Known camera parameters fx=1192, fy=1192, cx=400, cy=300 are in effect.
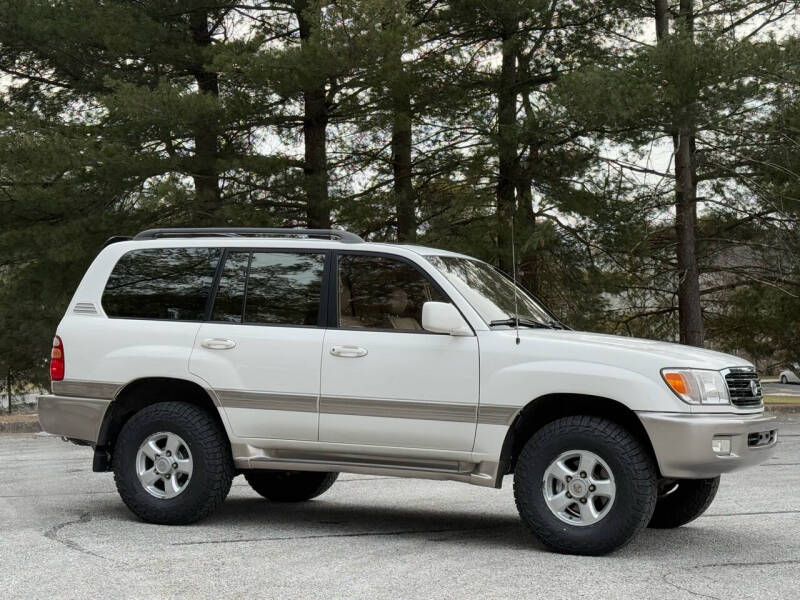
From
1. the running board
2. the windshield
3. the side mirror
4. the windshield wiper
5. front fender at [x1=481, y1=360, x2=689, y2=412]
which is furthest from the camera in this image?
the windshield

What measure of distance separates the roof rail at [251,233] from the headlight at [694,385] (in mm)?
2392

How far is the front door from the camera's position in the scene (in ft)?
25.1

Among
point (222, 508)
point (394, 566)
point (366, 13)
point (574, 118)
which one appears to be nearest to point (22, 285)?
point (366, 13)

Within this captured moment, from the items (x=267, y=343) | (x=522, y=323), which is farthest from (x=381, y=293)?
(x=522, y=323)

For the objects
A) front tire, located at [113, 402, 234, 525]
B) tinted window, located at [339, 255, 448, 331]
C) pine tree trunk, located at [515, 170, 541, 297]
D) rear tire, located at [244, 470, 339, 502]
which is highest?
pine tree trunk, located at [515, 170, 541, 297]

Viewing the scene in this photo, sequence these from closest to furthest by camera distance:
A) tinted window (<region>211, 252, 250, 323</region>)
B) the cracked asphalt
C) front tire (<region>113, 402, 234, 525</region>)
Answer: the cracked asphalt < front tire (<region>113, 402, 234, 525</region>) < tinted window (<region>211, 252, 250, 323</region>)

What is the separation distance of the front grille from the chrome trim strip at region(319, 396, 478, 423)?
5.18ft

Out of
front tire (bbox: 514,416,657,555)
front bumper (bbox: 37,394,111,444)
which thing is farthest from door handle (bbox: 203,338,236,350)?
front tire (bbox: 514,416,657,555)

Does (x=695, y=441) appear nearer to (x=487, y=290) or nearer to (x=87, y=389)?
(x=487, y=290)

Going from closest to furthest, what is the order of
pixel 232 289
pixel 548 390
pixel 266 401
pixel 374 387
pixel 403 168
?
pixel 548 390 → pixel 374 387 → pixel 266 401 → pixel 232 289 → pixel 403 168

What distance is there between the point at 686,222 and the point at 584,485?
54.2 ft

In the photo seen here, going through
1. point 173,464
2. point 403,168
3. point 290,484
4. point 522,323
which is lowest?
point 290,484

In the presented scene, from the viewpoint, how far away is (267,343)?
8.15 metres

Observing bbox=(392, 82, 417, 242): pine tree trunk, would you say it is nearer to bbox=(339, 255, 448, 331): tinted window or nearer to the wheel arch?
bbox=(339, 255, 448, 331): tinted window
